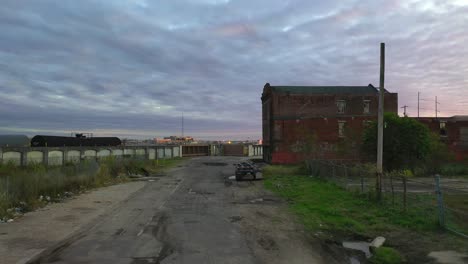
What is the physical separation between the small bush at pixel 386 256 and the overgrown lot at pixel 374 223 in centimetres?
27

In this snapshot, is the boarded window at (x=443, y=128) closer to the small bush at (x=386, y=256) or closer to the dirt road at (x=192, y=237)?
the dirt road at (x=192, y=237)

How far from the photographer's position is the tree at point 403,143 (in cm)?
3597

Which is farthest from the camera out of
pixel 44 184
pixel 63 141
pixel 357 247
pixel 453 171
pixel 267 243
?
pixel 63 141

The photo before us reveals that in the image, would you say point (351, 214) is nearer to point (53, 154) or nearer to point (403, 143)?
point (403, 143)

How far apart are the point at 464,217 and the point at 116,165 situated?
92.5 feet

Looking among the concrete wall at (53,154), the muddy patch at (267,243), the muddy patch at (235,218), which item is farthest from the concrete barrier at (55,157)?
the muddy patch at (267,243)

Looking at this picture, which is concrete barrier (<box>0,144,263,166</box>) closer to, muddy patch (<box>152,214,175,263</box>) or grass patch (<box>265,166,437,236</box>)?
muddy patch (<box>152,214,175,263</box>)

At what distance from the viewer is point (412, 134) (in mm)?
36156

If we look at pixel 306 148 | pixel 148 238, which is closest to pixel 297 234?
pixel 148 238

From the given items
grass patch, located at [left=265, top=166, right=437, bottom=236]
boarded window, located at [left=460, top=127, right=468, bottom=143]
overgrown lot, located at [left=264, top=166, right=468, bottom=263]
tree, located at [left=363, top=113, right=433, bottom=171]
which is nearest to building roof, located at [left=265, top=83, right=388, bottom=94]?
boarded window, located at [left=460, top=127, right=468, bottom=143]

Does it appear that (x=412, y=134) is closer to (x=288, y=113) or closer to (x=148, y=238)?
(x=288, y=113)

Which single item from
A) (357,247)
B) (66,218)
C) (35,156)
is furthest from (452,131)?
(66,218)

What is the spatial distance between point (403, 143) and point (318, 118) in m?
23.2

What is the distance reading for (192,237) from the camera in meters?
11.1
